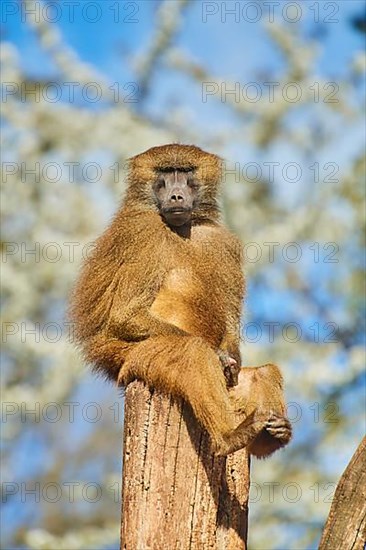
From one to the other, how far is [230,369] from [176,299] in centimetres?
67

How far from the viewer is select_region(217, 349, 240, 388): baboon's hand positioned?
6840mm

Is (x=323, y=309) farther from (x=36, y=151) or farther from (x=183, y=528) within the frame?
(x=183, y=528)

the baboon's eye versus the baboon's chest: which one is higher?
the baboon's eye

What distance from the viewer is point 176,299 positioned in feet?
Result: 23.6

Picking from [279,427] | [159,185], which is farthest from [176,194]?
[279,427]

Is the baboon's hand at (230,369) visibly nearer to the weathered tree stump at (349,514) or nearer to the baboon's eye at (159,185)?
the weathered tree stump at (349,514)

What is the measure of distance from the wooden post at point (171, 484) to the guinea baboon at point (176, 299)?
116 mm

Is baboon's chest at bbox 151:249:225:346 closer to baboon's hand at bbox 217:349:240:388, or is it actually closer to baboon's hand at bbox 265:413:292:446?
baboon's hand at bbox 217:349:240:388

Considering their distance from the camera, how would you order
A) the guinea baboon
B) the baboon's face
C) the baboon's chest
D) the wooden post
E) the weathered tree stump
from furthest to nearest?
the baboon's face
the baboon's chest
the guinea baboon
the wooden post
the weathered tree stump

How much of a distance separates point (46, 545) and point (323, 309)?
20.7 feet

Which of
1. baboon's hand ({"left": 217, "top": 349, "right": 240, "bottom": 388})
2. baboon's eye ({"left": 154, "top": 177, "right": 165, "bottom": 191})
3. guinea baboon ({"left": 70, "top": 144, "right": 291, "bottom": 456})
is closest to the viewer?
guinea baboon ({"left": 70, "top": 144, "right": 291, "bottom": 456})

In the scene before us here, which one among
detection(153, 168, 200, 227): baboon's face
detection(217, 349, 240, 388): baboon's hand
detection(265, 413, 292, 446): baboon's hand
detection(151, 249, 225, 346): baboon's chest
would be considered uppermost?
detection(153, 168, 200, 227): baboon's face

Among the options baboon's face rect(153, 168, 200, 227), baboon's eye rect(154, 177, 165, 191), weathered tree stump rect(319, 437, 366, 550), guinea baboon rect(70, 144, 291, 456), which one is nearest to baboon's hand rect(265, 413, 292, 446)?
guinea baboon rect(70, 144, 291, 456)

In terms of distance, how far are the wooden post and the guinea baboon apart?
4.6 inches
